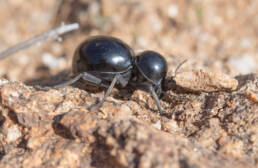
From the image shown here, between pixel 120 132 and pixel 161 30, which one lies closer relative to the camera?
pixel 120 132

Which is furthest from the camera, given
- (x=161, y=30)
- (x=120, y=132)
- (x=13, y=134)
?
(x=161, y=30)

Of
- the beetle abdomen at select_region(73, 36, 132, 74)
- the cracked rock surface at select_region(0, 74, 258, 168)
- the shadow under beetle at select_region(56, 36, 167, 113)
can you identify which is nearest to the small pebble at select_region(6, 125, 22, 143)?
the cracked rock surface at select_region(0, 74, 258, 168)

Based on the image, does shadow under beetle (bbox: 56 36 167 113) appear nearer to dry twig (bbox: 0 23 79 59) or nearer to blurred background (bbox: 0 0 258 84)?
dry twig (bbox: 0 23 79 59)

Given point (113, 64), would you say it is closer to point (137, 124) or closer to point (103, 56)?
point (103, 56)

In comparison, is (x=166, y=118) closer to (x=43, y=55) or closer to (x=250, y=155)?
(x=250, y=155)

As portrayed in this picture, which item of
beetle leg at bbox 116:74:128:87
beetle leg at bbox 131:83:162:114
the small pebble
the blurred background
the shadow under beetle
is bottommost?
the small pebble

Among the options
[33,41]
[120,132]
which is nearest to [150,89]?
[120,132]
